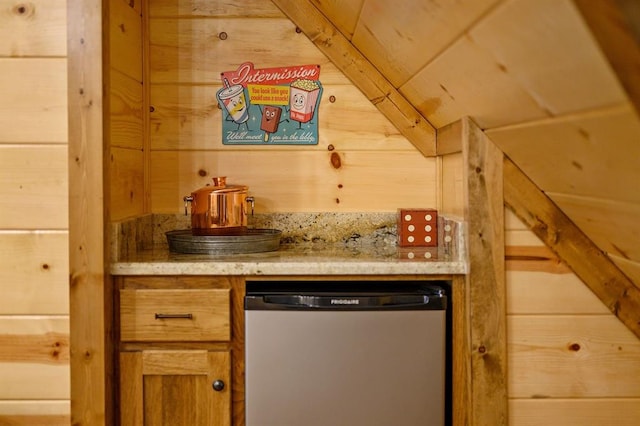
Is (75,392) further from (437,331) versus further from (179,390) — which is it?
(437,331)

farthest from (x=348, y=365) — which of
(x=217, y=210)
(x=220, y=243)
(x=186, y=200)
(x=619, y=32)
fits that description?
(x=619, y=32)

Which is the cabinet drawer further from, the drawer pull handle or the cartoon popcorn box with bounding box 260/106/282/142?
the cartoon popcorn box with bounding box 260/106/282/142

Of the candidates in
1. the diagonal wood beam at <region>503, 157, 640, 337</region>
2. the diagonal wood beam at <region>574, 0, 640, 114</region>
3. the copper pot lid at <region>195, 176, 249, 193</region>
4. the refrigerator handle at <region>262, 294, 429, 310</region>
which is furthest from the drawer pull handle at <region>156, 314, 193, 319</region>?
Answer: the diagonal wood beam at <region>574, 0, 640, 114</region>

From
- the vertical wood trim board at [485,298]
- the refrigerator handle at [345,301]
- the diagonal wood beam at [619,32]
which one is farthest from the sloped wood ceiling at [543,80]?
the refrigerator handle at [345,301]

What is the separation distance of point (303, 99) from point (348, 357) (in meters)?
1.01

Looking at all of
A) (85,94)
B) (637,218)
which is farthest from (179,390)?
(637,218)

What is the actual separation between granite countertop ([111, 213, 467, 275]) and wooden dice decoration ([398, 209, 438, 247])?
39mm

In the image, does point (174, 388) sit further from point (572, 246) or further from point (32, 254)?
point (572, 246)

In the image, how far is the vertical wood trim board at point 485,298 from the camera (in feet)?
6.93

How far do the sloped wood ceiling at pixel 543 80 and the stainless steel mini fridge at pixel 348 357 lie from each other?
1.70ft

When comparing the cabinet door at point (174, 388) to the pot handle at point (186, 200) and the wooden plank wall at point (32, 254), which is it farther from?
the pot handle at point (186, 200)

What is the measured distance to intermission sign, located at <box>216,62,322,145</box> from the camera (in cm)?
Answer: 266

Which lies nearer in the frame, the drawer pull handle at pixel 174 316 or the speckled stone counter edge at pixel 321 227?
the drawer pull handle at pixel 174 316

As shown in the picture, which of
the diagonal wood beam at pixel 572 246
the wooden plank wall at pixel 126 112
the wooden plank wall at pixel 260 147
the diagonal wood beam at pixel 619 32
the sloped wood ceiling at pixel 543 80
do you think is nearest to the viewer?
the diagonal wood beam at pixel 619 32
